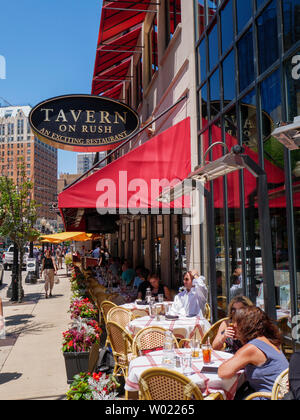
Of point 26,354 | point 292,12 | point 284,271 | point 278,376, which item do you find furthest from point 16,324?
point 292,12

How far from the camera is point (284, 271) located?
5.27 m

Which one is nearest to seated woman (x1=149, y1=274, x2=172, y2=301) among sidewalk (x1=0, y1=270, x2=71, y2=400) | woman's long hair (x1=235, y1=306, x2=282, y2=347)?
sidewalk (x1=0, y1=270, x2=71, y2=400)

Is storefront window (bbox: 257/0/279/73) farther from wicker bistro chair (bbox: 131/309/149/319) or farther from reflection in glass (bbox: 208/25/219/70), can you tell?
wicker bistro chair (bbox: 131/309/149/319)

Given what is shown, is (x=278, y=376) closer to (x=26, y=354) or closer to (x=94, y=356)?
(x=94, y=356)

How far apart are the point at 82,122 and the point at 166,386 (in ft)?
24.0

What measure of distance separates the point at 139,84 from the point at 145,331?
45.8 ft

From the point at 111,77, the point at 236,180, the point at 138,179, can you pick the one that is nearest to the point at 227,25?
the point at 236,180

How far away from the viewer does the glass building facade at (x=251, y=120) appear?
5141 mm

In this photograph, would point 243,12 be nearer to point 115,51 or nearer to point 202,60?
point 202,60

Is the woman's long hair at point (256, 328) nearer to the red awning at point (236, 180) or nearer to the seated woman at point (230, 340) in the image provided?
the seated woman at point (230, 340)

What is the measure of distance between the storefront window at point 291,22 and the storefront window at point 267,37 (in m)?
0.25

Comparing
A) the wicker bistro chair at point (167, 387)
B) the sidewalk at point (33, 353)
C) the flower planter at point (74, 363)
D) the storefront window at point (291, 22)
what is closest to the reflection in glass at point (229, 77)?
the storefront window at point (291, 22)

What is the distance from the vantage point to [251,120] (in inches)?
253

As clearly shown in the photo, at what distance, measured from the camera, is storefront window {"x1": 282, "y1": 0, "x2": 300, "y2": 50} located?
16.5 feet
